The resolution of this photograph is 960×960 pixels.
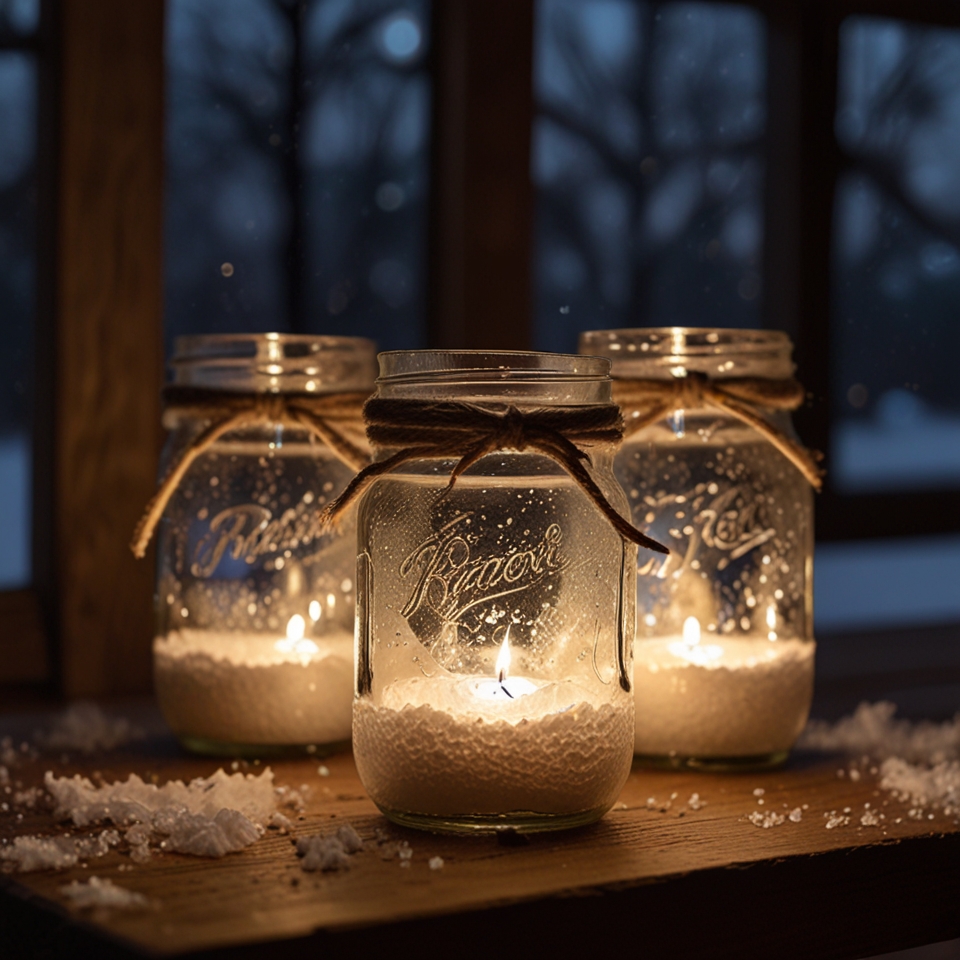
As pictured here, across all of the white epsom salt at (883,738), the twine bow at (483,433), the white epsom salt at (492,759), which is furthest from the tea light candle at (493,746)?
the white epsom salt at (883,738)

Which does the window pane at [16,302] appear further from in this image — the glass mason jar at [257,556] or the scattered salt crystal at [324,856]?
the scattered salt crystal at [324,856]

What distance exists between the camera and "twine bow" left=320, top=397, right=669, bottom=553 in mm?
718

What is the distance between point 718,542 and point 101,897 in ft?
1.63

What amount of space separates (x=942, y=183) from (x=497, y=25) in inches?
28.2

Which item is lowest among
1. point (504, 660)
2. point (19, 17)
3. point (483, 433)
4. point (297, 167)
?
point (504, 660)

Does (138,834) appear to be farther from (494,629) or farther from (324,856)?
(494,629)

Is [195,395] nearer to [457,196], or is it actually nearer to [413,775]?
[413,775]

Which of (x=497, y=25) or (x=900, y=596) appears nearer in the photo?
(x=497, y=25)

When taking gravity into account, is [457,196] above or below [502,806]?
above

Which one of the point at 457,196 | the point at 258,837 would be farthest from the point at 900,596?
the point at 258,837

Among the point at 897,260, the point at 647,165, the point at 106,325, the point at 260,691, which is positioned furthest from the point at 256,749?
the point at 897,260

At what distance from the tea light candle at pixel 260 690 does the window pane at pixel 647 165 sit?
2.21 ft

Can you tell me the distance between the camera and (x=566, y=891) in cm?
62

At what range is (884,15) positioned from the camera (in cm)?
166
